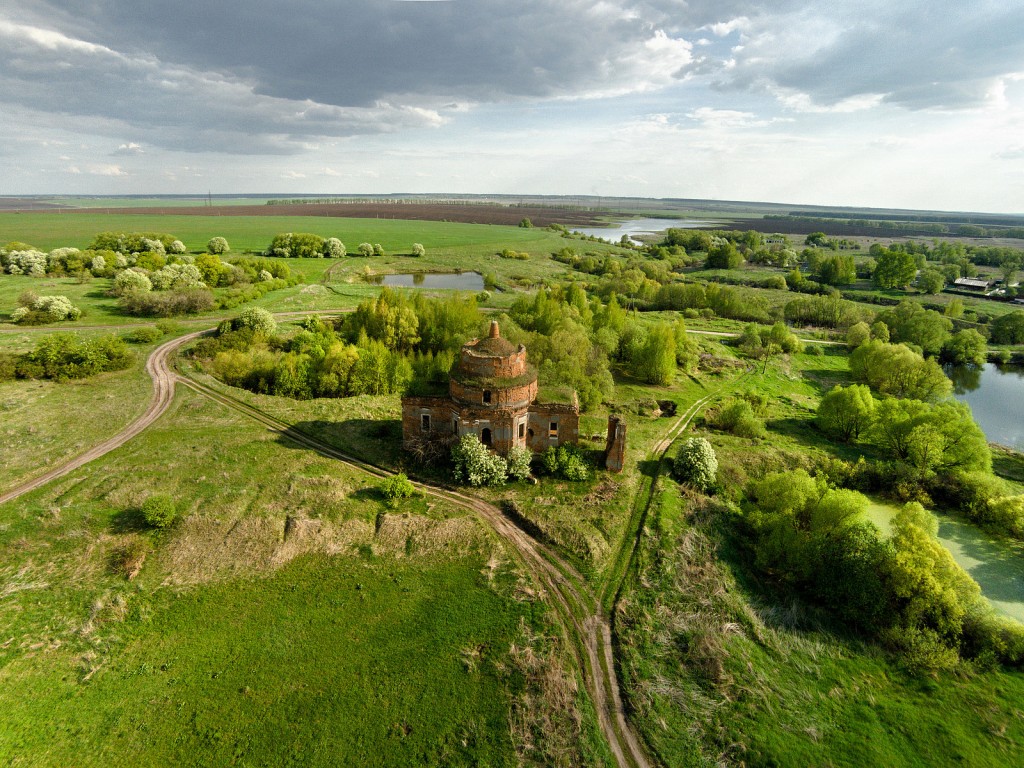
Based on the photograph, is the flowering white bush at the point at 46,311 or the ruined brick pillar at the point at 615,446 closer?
the ruined brick pillar at the point at 615,446

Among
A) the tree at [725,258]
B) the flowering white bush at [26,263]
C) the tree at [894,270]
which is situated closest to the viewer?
the flowering white bush at [26,263]

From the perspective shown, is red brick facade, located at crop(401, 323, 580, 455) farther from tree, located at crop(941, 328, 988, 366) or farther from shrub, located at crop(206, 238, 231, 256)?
shrub, located at crop(206, 238, 231, 256)

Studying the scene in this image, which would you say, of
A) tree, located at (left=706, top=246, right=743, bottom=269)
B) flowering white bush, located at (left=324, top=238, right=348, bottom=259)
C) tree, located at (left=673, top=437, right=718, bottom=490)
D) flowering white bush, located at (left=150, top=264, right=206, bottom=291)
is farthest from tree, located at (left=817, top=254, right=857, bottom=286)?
flowering white bush, located at (left=150, top=264, right=206, bottom=291)

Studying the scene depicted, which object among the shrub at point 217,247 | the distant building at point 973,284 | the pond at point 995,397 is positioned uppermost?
the shrub at point 217,247

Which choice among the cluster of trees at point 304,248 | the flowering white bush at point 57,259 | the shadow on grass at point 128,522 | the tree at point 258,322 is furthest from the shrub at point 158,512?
the cluster of trees at point 304,248

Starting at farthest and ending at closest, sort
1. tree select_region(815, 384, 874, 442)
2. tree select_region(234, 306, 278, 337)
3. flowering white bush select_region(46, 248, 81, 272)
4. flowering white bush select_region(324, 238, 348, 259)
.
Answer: flowering white bush select_region(324, 238, 348, 259), flowering white bush select_region(46, 248, 81, 272), tree select_region(234, 306, 278, 337), tree select_region(815, 384, 874, 442)

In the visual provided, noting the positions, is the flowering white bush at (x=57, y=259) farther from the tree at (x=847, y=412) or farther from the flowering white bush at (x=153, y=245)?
the tree at (x=847, y=412)

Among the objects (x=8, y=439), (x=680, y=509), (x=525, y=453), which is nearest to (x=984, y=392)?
(x=680, y=509)
